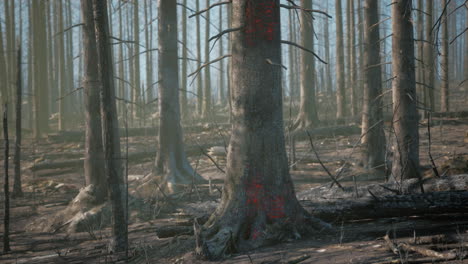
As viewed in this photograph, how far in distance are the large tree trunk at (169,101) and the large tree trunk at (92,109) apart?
177cm

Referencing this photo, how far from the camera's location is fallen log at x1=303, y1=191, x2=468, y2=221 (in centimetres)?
501

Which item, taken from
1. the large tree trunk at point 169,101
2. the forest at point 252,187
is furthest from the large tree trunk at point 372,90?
the large tree trunk at point 169,101

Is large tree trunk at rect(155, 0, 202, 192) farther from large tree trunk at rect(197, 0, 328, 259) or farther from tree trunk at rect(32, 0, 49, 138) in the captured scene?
tree trunk at rect(32, 0, 49, 138)

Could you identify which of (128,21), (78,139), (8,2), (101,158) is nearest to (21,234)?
(101,158)

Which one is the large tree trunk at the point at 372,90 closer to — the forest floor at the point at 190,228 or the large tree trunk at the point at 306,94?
the forest floor at the point at 190,228

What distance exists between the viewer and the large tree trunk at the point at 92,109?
847cm

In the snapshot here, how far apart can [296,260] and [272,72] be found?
2220mm

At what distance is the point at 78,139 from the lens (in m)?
18.3

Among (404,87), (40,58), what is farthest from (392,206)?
(40,58)

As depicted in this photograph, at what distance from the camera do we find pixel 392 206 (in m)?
5.21

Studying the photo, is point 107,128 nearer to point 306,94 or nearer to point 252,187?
point 252,187

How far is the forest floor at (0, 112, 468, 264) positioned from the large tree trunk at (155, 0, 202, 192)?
1007 mm

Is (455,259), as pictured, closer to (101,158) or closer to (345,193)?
(345,193)

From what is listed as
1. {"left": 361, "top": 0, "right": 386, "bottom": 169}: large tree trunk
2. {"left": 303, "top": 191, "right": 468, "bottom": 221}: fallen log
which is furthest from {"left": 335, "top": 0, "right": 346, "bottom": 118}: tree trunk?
{"left": 303, "top": 191, "right": 468, "bottom": 221}: fallen log
